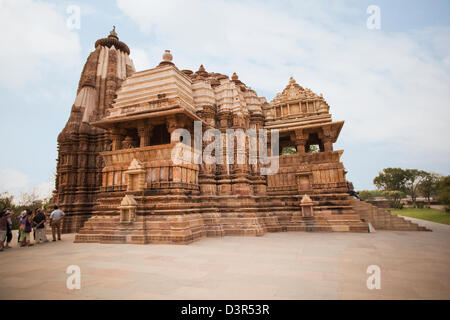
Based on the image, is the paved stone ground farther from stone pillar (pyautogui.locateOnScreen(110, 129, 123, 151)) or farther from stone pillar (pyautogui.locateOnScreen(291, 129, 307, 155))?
stone pillar (pyautogui.locateOnScreen(291, 129, 307, 155))

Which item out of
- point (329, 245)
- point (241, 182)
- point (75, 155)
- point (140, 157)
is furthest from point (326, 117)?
point (75, 155)

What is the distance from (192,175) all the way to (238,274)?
6.58 meters

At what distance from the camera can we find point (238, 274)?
170 inches

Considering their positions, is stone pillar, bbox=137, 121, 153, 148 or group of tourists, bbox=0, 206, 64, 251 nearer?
group of tourists, bbox=0, 206, 64, 251

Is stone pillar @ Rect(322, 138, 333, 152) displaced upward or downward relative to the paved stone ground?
upward

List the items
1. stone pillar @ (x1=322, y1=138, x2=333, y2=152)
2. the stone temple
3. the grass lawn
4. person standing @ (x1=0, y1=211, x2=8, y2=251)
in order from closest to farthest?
person standing @ (x1=0, y1=211, x2=8, y2=251) < the stone temple < stone pillar @ (x1=322, y1=138, x2=333, y2=152) < the grass lawn

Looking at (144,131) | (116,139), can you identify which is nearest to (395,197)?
(144,131)

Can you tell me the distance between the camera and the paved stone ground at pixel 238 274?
342 cm

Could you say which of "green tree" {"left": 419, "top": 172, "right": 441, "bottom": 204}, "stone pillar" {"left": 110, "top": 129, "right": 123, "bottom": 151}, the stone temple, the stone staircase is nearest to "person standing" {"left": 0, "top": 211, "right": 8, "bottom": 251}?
the stone temple

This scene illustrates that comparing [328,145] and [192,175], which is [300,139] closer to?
[328,145]

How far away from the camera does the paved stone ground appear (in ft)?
11.2

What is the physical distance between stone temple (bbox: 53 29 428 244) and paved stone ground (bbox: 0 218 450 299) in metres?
2.59

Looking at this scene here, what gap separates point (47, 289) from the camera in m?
3.72

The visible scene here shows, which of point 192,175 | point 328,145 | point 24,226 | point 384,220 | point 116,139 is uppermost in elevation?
point 116,139
